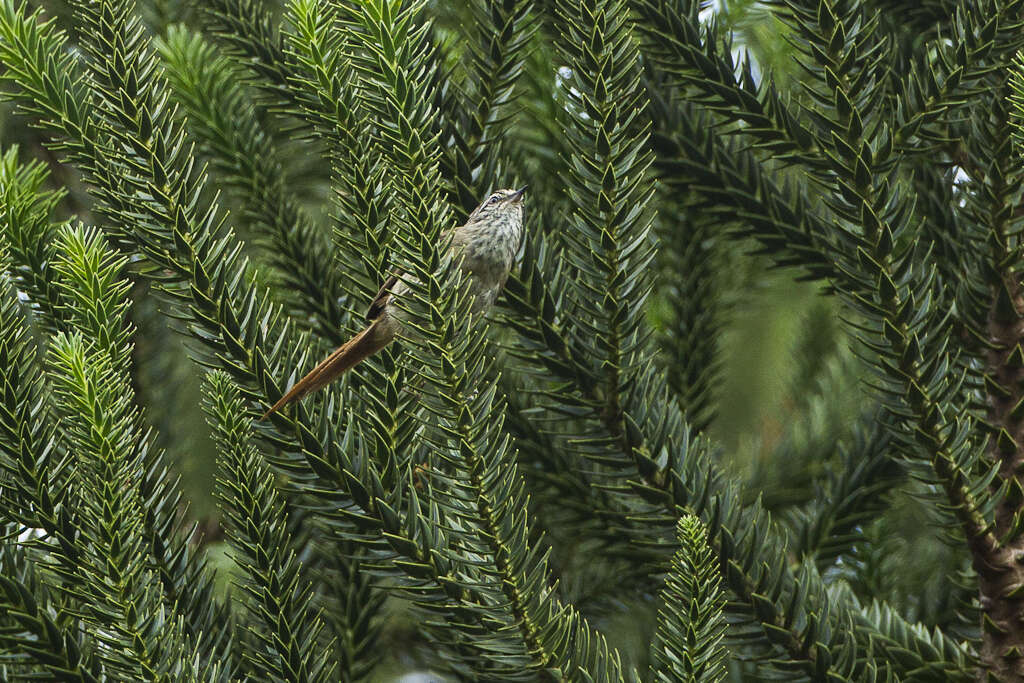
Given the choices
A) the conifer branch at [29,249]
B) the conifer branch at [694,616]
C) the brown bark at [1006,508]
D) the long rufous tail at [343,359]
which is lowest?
the brown bark at [1006,508]

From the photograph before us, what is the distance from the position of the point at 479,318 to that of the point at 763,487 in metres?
1.34

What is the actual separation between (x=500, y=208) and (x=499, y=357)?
1.33ft

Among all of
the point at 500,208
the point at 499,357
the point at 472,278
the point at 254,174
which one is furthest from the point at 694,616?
the point at 254,174

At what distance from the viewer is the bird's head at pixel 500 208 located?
239 cm

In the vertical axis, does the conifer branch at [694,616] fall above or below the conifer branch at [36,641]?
below

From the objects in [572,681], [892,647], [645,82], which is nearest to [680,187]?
[645,82]

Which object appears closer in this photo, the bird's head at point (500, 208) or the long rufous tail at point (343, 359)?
the long rufous tail at point (343, 359)

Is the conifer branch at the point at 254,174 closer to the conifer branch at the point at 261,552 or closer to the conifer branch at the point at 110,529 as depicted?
the conifer branch at the point at 261,552

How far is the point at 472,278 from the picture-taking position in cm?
205

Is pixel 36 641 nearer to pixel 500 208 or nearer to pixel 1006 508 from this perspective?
pixel 500 208

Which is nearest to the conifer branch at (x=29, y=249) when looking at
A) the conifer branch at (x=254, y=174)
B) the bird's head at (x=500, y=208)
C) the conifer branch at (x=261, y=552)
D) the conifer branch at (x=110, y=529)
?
the conifer branch at (x=110, y=529)

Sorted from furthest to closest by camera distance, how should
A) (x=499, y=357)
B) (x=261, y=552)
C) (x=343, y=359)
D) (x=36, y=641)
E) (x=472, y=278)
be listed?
(x=499, y=357) < (x=343, y=359) < (x=472, y=278) < (x=261, y=552) < (x=36, y=641)

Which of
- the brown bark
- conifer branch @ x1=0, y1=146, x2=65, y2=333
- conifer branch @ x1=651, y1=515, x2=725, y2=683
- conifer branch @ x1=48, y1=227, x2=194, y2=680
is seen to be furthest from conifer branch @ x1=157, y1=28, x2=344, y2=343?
the brown bark

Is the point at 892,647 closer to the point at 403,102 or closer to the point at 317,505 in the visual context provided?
the point at 317,505
